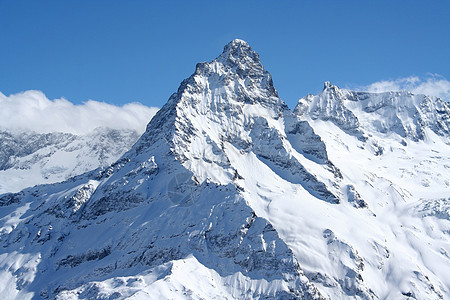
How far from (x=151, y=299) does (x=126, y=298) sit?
8725 mm

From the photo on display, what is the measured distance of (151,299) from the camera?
199 meters

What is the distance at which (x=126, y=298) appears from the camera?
7864 inches
